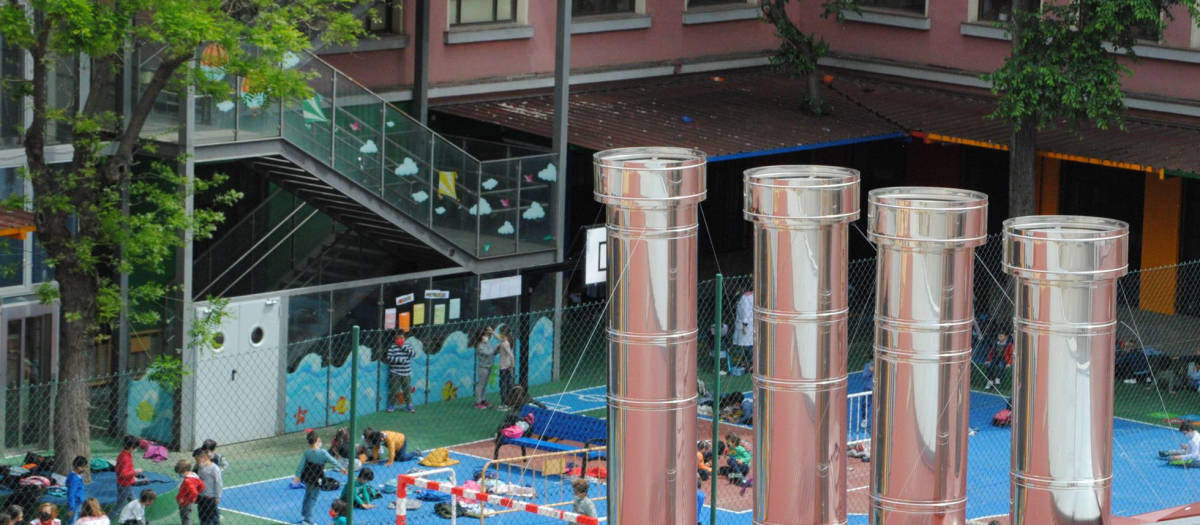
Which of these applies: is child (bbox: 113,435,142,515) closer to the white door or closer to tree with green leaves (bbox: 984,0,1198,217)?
the white door

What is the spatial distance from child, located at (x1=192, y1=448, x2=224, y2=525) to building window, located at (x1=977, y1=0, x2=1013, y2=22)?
18016 millimetres

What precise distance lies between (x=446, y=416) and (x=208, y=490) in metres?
6.58

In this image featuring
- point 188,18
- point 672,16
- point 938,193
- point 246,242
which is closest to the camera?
point 938,193

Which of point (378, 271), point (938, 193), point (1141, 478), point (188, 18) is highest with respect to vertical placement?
point (188, 18)

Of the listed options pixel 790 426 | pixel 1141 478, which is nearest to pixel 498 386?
pixel 1141 478

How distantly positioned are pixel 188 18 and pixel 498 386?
31.8 ft

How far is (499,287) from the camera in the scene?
2750cm

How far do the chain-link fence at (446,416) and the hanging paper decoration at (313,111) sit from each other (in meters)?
2.90

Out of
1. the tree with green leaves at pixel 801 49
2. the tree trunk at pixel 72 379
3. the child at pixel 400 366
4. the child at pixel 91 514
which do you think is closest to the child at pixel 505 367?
the child at pixel 400 366

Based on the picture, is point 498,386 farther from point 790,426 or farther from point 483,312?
point 790,426

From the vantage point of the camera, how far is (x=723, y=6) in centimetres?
3431

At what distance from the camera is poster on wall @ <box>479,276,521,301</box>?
27391mm

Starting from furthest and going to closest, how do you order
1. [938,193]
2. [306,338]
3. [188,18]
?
[306,338] → [188,18] → [938,193]

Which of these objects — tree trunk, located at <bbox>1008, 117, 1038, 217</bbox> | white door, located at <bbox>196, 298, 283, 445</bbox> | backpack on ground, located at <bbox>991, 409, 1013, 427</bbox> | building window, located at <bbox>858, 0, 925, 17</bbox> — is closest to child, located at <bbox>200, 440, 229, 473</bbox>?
white door, located at <bbox>196, 298, 283, 445</bbox>
